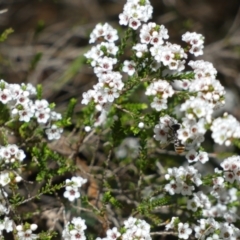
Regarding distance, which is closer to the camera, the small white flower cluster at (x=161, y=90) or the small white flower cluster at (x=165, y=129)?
the small white flower cluster at (x=161, y=90)

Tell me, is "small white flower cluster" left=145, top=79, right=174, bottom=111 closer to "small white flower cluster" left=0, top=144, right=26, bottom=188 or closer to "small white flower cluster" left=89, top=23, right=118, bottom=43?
"small white flower cluster" left=89, top=23, right=118, bottom=43

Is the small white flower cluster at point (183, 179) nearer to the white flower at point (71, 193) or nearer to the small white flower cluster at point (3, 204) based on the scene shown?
the white flower at point (71, 193)

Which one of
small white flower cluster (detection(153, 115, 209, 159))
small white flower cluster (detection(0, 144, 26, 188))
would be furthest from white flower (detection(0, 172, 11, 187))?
small white flower cluster (detection(153, 115, 209, 159))

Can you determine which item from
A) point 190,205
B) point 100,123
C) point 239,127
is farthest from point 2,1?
point 239,127

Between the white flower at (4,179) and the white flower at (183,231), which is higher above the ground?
the white flower at (4,179)

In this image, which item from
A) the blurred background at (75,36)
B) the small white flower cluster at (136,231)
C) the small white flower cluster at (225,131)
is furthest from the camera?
the blurred background at (75,36)

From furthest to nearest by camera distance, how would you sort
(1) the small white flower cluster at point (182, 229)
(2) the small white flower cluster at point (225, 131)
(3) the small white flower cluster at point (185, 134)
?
1. (1) the small white flower cluster at point (182, 229)
2. (3) the small white flower cluster at point (185, 134)
3. (2) the small white flower cluster at point (225, 131)

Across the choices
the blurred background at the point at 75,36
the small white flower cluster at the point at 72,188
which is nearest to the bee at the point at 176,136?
the small white flower cluster at the point at 72,188
